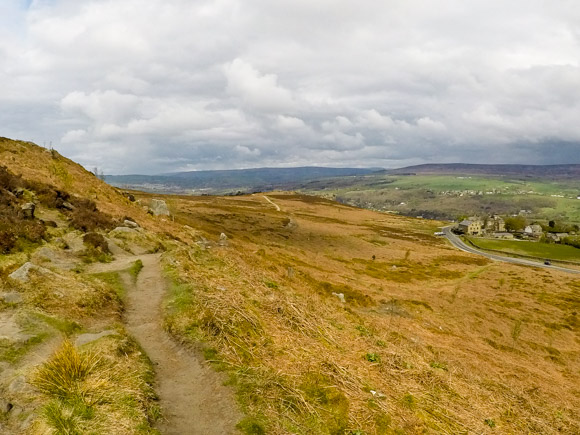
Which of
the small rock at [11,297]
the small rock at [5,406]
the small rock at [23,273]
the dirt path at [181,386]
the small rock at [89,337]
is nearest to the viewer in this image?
the small rock at [5,406]

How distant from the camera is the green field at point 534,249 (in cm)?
12119

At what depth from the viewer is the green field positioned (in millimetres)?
121188

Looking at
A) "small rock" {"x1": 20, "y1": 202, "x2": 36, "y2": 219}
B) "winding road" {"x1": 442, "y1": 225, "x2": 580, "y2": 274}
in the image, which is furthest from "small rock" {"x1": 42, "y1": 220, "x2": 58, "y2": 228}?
"winding road" {"x1": 442, "y1": 225, "x2": 580, "y2": 274}

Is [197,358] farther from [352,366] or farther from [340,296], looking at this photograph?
[340,296]

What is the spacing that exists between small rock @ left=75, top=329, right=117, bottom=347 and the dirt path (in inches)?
41.3

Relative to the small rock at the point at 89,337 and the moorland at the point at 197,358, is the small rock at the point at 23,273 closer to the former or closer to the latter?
the moorland at the point at 197,358

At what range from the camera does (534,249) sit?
13062cm

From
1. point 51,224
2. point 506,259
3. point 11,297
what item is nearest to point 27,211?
point 51,224

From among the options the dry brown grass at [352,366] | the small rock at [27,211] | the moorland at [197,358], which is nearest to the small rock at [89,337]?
the moorland at [197,358]

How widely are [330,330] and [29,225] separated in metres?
19.0

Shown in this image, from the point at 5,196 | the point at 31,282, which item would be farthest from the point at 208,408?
the point at 5,196

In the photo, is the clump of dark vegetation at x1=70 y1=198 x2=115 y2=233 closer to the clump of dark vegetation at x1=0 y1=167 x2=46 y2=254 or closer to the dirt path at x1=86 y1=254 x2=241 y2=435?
the clump of dark vegetation at x1=0 y1=167 x2=46 y2=254

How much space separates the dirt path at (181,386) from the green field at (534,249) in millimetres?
137060

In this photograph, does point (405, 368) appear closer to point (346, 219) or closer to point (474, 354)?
point (474, 354)
